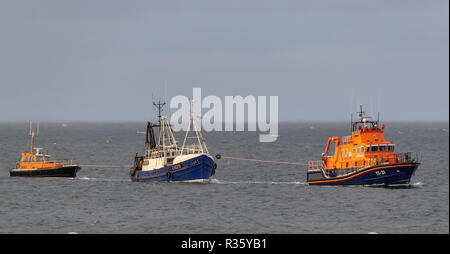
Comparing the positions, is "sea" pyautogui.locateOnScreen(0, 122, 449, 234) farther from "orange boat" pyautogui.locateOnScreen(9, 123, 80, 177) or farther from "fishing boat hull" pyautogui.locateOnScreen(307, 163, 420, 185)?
"orange boat" pyautogui.locateOnScreen(9, 123, 80, 177)

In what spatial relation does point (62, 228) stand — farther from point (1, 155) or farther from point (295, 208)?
point (1, 155)

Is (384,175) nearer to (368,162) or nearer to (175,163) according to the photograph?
(368,162)

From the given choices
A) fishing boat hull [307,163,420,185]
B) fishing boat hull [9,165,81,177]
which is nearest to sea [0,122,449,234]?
fishing boat hull [307,163,420,185]

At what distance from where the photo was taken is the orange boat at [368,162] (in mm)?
69812

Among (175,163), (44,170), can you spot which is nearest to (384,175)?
(175,163)

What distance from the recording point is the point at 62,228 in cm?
5169

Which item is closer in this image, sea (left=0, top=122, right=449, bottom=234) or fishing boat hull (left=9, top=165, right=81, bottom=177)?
sea (left=0, top=122, right=449, bottom=234)

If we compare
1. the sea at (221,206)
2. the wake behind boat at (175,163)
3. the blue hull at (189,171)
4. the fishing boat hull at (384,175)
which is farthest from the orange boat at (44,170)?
the fishing boat hull at (384,175)

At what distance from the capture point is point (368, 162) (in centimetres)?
7075

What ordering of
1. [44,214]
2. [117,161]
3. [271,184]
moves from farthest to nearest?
[117,161] → [271,184] → [44,214]

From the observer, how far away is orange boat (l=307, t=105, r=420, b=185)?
2749 inches

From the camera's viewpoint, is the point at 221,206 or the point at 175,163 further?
the point at 175,163

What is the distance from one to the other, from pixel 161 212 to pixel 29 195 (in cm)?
1917
